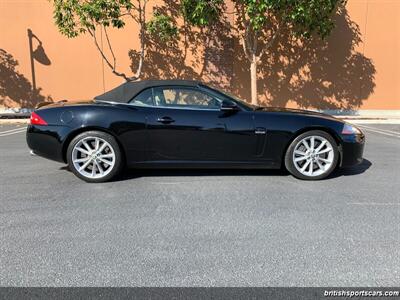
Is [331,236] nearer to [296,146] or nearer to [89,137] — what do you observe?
[296,146]

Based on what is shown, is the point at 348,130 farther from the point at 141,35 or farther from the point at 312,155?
the point at 141,35

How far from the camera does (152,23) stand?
1159 centimetres

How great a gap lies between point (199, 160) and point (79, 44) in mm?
9775

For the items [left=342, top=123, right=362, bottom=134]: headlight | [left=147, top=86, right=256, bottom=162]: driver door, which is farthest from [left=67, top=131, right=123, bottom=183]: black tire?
[left=342, top=123, right=362, bottom=134]: headlight

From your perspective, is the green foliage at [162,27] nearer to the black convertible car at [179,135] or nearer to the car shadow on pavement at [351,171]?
the black convertible car at [179,135]

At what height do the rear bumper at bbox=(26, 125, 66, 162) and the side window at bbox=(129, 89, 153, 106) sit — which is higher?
the side window at bbox=(129, 89, 153, 106)

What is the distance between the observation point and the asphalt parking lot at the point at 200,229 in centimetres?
273

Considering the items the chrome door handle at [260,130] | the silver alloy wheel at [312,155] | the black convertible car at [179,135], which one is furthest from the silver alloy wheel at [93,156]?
the silver alloy wheel at [312,155]

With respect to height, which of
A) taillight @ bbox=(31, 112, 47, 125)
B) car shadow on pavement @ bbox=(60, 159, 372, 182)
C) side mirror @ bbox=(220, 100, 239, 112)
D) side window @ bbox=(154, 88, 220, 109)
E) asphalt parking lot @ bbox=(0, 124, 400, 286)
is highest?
side window @ bbox=(154, 88, 220, 109)

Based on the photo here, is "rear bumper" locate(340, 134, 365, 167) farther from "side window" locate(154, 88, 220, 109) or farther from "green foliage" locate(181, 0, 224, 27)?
"green foliage" locate(181, 0, 224, 27)

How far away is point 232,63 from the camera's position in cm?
1323

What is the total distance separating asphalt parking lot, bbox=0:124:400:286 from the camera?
8.96 feet

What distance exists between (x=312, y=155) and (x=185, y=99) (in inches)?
73.1

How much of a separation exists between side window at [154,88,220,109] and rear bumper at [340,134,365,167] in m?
1.79
